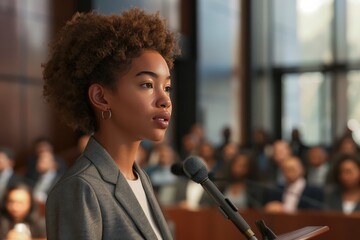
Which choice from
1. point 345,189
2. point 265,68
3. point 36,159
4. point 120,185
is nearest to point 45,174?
point 36,159

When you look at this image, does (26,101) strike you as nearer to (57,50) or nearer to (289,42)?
(289,42)

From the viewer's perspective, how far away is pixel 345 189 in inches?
214

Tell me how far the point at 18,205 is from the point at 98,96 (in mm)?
3353

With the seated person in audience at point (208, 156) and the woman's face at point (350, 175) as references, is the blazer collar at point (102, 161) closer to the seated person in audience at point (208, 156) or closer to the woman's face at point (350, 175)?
the woman's face at point (350, 175)

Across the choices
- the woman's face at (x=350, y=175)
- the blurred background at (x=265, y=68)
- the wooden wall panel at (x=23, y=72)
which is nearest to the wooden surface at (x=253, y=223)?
the woman's face at (x=350, y=175)

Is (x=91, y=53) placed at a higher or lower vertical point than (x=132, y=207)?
higher

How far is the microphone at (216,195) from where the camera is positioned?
1428mm

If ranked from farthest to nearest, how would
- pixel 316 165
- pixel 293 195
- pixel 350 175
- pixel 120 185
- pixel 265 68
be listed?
pixel 265 68 → pixel 316 165 → pixel 293 195 → pixel 350 175 → pixel 120 185

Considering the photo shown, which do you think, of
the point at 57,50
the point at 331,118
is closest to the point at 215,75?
the point at 331,118

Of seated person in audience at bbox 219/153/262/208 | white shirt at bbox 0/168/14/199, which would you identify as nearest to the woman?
seated person in audience at bbox 219/153/262/208

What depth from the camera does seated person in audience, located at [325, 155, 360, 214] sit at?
537 centimetres

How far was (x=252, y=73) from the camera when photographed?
16.2 m

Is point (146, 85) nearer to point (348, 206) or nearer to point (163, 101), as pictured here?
point (163, 101)

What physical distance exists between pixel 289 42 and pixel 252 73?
117cm
